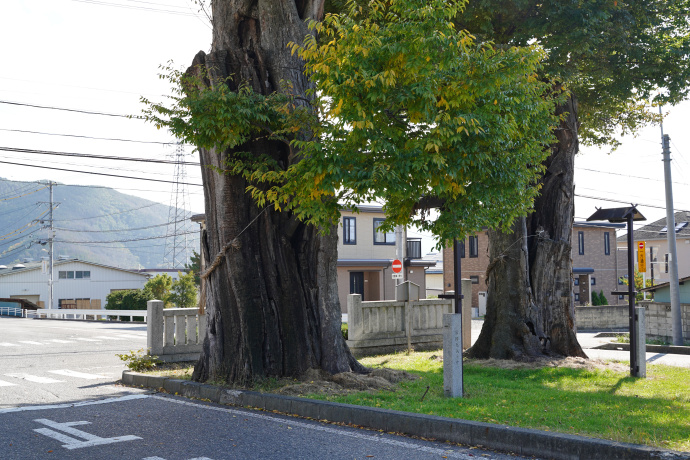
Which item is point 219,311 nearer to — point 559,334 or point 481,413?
point 481,413

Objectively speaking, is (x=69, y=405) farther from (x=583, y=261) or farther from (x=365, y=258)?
(x=583, y=261)

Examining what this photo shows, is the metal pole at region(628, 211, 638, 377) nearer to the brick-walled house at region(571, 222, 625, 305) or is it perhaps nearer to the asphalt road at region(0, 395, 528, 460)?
the asphalt road at region(0, 395, 528, 460)

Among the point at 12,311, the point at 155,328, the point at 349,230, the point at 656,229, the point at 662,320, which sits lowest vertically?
the point at 12,311

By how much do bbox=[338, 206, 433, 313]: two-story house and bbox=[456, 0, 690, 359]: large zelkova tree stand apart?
23561 mm

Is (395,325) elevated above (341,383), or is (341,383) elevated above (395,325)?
(395,325)

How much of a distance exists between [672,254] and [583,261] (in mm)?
24795

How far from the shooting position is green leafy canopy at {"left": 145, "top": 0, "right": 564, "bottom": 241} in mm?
7652

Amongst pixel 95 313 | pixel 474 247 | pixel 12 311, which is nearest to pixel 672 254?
pixel 474 247

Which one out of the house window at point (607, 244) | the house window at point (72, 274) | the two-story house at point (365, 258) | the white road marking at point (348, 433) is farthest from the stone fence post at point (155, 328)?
the house window at point (72, 274)

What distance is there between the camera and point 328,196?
8.81 meters

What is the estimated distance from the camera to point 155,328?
12.5 meters

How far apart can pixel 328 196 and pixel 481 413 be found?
3.52m

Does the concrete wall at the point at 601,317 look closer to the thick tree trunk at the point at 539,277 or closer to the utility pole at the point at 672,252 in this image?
the utility pole at the point at 672,252

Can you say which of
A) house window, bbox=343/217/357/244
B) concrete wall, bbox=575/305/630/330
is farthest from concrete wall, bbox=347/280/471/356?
house window, bbox=343/217/357/244
